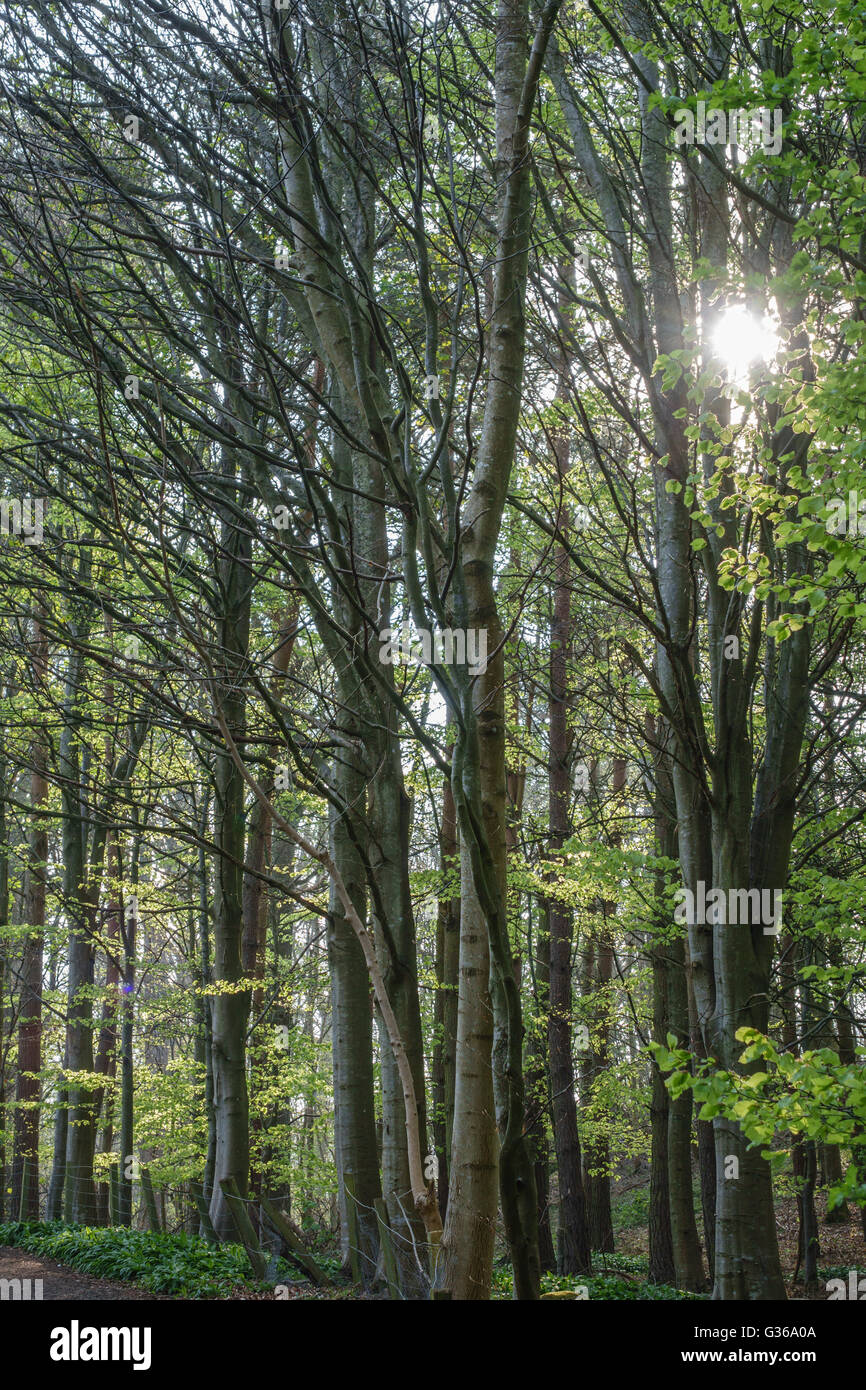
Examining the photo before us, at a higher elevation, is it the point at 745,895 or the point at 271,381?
the point at 271,381

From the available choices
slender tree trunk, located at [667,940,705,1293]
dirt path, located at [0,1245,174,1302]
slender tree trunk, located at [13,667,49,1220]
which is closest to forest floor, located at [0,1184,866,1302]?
dirt path, located at [0,1245,174,1302]

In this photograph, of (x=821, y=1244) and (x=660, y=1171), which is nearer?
(x=660, y=1171)

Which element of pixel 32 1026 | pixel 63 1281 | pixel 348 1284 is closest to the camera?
pixel 348 1284

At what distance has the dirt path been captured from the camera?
7504mm

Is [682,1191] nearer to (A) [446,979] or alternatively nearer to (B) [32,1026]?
(A) [446,979]

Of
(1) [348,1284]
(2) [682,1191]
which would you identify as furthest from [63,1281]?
(2) [682,1191]

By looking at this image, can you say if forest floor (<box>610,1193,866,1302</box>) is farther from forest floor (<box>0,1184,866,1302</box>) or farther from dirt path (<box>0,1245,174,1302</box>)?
dirt path (<box>0,1245,174,1302</box>)

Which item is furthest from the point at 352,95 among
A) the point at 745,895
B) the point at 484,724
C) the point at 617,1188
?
the point at 617,1188

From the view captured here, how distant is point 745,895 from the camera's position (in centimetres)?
496

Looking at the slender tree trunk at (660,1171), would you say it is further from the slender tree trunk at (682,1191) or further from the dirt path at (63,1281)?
the dirt path at (63,1281)

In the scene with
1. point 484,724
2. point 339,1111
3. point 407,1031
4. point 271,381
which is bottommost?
point 339,1111

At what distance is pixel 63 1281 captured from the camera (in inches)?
323

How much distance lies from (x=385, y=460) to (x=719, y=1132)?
368cm
